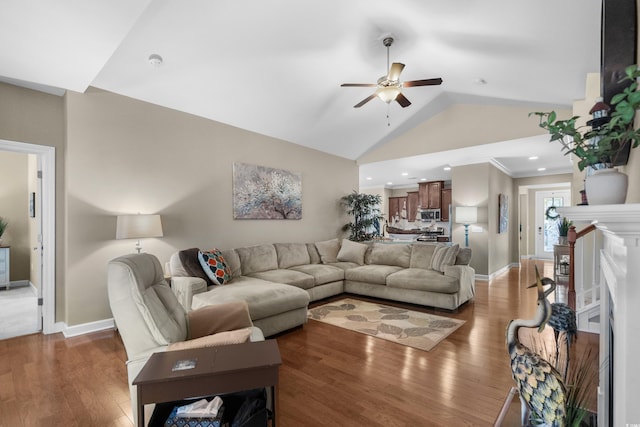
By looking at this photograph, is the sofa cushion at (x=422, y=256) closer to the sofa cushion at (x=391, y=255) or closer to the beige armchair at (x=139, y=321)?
the sofa cushion at (x=391, y=255)

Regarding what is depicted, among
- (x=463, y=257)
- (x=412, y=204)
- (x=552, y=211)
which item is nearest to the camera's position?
(x=463, y=257)

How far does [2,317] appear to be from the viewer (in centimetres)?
379

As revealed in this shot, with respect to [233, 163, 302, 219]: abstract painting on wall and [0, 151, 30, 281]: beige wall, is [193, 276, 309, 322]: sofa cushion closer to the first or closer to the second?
[233, 163, 302, 219]: abstract painting on wall

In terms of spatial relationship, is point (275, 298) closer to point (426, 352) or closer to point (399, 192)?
point (426, 352)

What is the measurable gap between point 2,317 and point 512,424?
546 centimetres

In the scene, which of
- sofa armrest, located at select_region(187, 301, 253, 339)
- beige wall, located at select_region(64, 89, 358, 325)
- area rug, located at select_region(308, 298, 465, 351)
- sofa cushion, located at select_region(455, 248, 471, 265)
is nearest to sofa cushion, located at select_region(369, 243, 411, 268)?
sofa cushion, located at select_region(455, 248, 471, 265)

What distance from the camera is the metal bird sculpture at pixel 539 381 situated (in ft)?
3.76

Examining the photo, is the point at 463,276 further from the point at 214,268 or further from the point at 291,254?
the point at 214,268

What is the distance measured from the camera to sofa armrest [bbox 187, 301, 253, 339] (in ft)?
6.75

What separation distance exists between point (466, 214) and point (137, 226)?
571 cm

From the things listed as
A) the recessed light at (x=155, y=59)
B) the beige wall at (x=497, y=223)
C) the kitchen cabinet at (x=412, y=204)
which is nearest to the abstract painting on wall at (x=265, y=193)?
the recessed light at (x=155, y=59)

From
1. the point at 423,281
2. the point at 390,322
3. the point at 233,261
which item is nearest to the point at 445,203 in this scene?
the point at 423,281

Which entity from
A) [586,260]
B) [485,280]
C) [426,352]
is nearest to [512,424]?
[426,352]

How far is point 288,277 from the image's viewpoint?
4129mm
